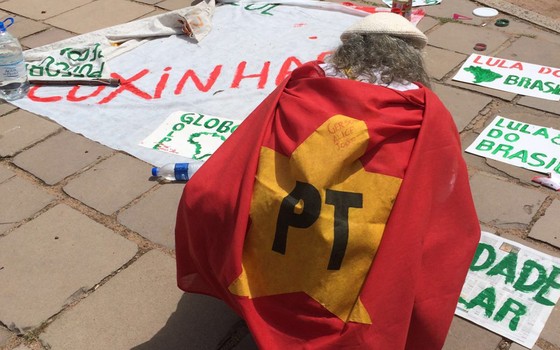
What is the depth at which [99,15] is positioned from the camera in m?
4.82

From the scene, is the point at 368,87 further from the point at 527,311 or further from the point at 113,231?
the point at 113,231

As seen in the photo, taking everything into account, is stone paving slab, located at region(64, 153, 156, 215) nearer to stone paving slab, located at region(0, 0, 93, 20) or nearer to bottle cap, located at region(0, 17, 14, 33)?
bottle cap, located at region(0, 17, 14, 33)

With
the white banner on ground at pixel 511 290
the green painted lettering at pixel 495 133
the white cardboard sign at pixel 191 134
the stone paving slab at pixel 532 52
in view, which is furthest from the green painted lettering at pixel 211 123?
the stone paving slab at pixel 532 52

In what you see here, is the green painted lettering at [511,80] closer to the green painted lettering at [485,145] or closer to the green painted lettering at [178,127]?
the green painted lettering at [485,145]

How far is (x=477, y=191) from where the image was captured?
2859 mm

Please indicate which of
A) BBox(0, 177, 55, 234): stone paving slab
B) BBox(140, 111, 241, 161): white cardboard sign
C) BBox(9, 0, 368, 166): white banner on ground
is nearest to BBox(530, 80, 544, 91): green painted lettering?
BBox(9, 0, 368, 166): white banner on ground

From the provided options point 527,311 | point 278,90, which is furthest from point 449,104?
point 278,90

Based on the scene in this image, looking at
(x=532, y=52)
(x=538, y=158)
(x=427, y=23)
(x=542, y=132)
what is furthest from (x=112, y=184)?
(x=532, y=52)

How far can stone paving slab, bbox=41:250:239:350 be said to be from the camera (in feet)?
7.15

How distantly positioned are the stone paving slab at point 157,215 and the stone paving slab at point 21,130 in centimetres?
89

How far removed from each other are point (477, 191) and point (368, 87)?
1299 mm

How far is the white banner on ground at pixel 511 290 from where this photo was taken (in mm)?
2176

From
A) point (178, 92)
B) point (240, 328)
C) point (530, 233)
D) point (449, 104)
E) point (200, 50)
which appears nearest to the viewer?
point (240, 328)

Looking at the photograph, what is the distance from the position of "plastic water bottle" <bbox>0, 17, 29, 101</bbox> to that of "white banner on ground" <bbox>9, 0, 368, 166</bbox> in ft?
0.28
